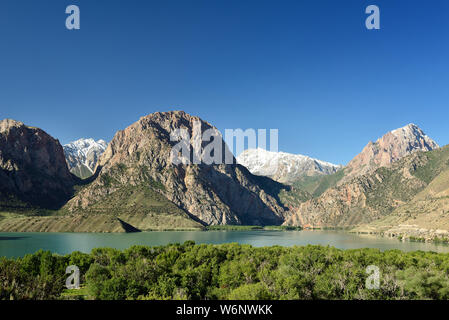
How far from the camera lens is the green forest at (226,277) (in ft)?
197

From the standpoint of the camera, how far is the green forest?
197 feet

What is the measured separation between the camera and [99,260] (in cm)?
10569

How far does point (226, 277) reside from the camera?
269 ft
